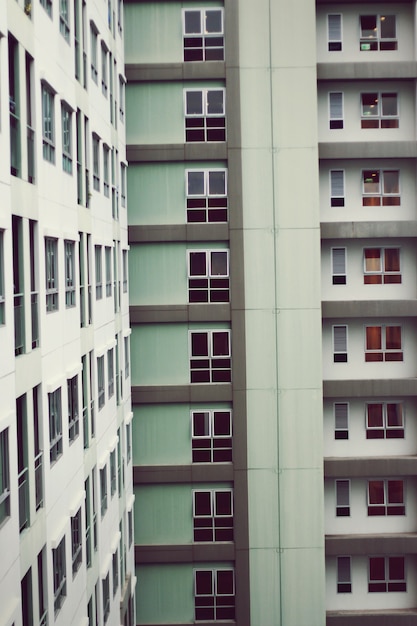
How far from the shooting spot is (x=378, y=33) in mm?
22531

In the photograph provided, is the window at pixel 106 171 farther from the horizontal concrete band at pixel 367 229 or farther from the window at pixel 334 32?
the window at pixel 334 32

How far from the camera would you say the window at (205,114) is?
2189cm

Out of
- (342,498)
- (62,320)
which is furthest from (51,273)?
(342,498)

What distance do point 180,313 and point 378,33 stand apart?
10.6m

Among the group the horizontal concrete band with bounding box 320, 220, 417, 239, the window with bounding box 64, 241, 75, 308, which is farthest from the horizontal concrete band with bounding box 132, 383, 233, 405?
the window with bounding box 64, 241, 75, 308

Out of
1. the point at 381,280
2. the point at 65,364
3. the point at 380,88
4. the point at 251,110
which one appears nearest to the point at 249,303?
the point at 381,280

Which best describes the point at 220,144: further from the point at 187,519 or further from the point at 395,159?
the point at 187,519

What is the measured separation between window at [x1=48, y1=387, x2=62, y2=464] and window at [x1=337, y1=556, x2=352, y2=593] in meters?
12.9

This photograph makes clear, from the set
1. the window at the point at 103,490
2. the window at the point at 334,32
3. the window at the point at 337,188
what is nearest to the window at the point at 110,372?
the window at the point at 103,490

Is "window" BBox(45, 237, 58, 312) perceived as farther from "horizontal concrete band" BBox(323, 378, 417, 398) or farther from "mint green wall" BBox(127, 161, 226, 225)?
"horizontal concrete band" BBox(323, 378, 417, 398)

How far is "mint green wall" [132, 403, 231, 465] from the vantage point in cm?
2217

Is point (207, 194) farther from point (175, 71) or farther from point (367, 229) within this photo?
point (367, 229)

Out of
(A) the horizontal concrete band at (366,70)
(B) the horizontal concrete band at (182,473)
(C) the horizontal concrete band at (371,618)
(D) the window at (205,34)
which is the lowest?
(C) the horizontal concrete band at (371,618)

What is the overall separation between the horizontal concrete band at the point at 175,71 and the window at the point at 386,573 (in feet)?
50.7
